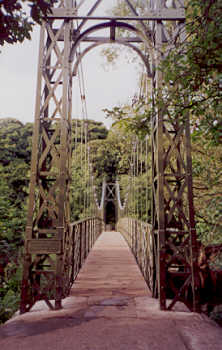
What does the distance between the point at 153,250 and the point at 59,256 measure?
48.2 inches

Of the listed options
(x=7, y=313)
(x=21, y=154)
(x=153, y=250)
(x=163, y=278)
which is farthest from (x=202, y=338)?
(x=21, y=154)

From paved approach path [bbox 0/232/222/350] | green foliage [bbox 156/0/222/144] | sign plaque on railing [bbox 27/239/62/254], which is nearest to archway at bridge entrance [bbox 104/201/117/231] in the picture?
paved approach path [bbox 0/232/222/350]

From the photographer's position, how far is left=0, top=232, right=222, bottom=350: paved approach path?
211cm

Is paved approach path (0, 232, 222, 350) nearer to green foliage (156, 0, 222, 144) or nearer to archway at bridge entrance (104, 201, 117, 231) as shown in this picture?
green foliage (156, 0, 222, 144)

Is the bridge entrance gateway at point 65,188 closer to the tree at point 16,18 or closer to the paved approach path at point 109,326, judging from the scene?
the paved approach path at point 109,326

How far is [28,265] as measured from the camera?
122 inches

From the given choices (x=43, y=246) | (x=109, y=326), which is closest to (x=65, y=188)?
(x=43, y=246)

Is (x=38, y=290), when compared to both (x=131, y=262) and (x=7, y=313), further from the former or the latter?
(x=7, y=313)

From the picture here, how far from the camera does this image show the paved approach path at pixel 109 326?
2113mm

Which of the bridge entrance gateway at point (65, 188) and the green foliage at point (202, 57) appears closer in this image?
the green foliage at point (202, 57)

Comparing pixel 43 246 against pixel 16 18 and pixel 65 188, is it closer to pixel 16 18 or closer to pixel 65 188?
pixel 65 188

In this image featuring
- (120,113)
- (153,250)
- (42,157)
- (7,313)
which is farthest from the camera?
(7,313)

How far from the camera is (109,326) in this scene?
2.48 meters

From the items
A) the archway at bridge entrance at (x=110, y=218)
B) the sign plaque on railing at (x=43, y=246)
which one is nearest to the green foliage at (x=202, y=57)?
the sign plaque on railing at (x=43, y=246)
